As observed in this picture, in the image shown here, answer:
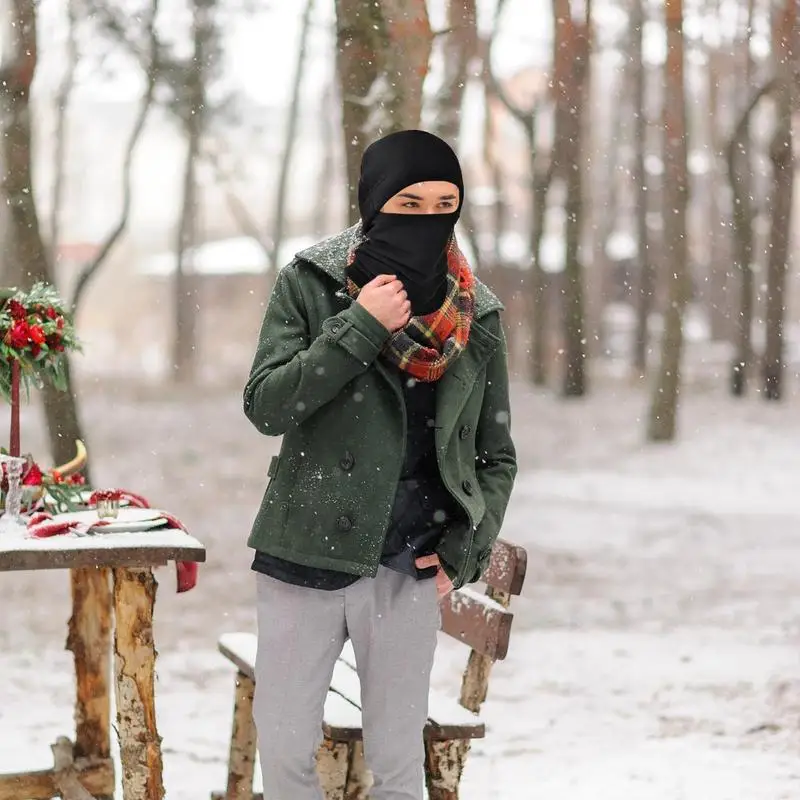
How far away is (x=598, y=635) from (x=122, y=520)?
14.8 feet

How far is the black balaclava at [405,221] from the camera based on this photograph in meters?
3.02

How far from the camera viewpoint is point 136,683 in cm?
402

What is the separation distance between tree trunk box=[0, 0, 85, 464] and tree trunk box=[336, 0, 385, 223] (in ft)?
7.85

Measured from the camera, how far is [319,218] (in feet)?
138

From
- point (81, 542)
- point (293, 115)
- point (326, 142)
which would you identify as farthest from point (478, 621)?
point (326, 142)

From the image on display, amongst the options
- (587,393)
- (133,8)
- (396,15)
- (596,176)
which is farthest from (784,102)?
(596,176)

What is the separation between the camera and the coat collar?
3.09 meters

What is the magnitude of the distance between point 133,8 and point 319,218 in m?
23.7

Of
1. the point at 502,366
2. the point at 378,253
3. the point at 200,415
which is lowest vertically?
the point at 200,415

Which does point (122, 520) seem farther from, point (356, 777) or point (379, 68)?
point (379, 68)

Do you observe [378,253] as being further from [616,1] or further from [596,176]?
[596,176]

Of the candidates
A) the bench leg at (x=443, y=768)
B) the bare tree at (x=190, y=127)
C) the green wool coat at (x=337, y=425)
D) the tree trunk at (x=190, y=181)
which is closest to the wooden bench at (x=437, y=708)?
the bench leg at (x=443, y=768)

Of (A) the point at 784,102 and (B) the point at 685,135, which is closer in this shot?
(B) the point at 685,135

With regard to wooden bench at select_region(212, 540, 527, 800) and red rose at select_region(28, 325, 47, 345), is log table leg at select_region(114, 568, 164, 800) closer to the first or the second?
wooden bench at select_region(212, 540, 527, 800)
